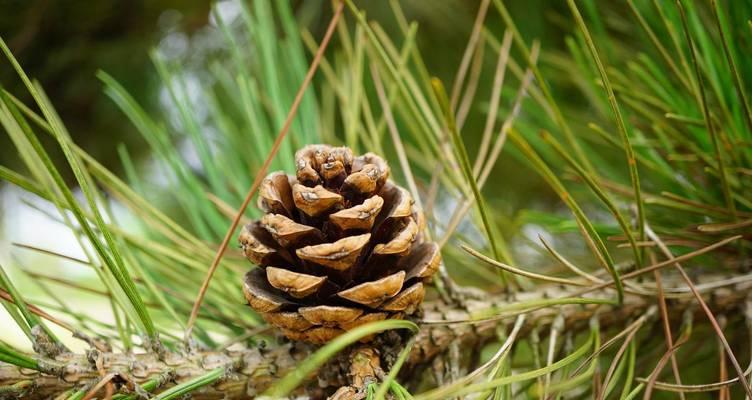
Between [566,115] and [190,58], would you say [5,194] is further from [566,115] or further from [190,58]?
[566,115]

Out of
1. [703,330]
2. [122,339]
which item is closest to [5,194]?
[122,339]

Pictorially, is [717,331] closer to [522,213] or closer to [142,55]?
[522,213]

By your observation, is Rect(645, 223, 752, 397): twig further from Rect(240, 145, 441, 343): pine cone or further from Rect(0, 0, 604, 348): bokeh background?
Rect(0, 0, 604, 348): bokeh background

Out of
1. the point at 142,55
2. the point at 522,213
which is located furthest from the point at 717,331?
the point at 142,55

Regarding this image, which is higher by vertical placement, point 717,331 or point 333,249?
point 333,249

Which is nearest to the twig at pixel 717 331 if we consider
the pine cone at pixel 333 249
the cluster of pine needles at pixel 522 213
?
the cluster of pine needles at pixel 522 213

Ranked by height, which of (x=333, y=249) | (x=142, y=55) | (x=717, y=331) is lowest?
(x=717, y=331)
